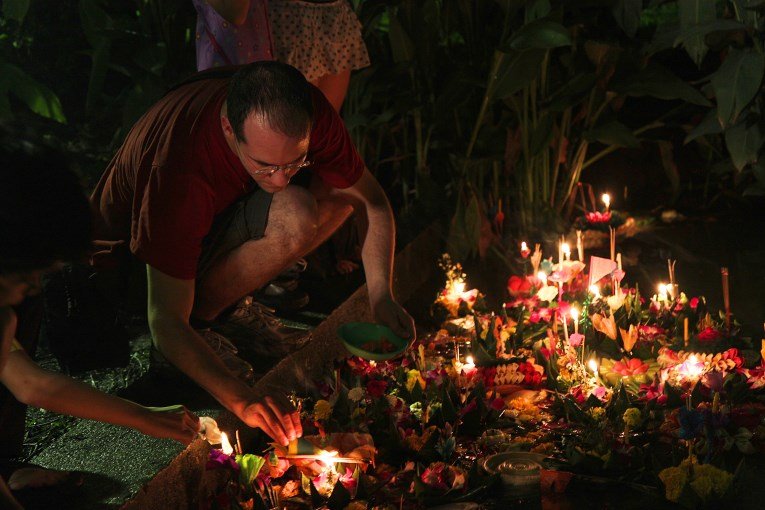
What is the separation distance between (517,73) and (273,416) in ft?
8.10

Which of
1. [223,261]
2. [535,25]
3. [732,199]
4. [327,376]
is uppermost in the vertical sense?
[535,25]

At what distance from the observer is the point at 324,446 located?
8.92 ft

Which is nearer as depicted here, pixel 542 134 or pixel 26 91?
pixel 26 91

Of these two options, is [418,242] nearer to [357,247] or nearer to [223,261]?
[357,247]

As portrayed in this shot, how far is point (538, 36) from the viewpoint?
13.6 ft

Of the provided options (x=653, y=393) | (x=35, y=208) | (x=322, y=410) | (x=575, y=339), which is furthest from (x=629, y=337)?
(x=35, y=208)

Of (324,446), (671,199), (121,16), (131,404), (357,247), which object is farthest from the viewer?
(671,199)

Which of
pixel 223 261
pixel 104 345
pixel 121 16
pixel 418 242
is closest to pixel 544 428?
pixel 223 261

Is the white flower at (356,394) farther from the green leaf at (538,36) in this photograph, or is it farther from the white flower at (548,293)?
the green leaf at (538,36)

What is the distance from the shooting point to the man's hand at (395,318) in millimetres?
3049

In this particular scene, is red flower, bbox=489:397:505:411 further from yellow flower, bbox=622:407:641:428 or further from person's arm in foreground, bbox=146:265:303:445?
person's arm in foreground, bbox=146:265:303:445

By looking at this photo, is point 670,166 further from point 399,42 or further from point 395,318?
point 395,318

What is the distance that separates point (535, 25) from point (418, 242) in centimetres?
117

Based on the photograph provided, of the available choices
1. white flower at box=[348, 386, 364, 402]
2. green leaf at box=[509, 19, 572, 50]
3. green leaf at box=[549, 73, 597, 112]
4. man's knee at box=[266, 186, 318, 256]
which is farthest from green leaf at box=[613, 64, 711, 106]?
white flower at box=[348, 386, 364, 402]
